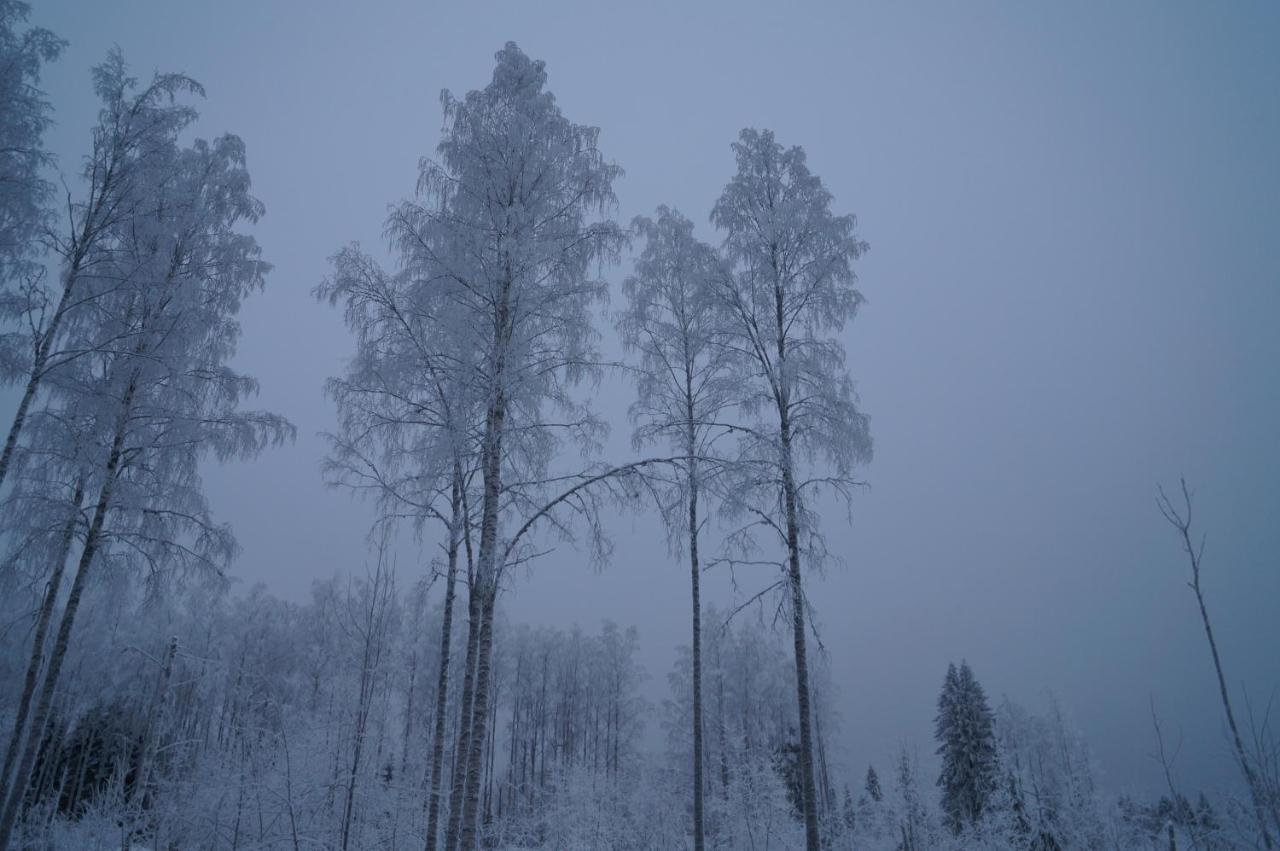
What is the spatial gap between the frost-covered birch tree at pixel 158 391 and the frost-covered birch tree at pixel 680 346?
7.18 m

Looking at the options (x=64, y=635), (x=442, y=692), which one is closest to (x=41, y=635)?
(x=64, y=635)

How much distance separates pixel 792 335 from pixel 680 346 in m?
2.91

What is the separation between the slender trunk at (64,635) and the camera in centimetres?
830

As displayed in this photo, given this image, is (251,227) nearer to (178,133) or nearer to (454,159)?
(178,133)

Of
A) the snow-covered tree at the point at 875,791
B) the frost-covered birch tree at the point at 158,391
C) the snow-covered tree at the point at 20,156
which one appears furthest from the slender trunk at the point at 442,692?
the snow-covered tree at the point at 875,791

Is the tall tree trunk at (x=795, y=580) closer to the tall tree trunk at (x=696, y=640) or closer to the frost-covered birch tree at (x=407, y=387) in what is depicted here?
the tall tree trunk at (x=696, y=640)

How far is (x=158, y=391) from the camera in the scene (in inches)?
403

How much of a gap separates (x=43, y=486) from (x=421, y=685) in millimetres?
29364

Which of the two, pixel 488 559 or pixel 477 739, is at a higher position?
pixel 488 559

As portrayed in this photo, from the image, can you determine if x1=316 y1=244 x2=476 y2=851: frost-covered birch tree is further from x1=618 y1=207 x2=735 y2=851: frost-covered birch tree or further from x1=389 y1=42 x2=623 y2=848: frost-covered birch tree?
x1=618 y1=207 x2=735 y2=851: frost-covered birch tree

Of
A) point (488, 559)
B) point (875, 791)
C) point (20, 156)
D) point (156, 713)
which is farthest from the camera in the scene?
point (875, 791)

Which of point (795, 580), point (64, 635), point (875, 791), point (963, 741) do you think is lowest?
point (875, 791)

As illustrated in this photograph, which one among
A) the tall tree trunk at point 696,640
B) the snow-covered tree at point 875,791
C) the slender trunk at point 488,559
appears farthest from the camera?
the snow-covered tree at point 875,791

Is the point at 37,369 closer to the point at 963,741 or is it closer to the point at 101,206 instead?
the point at 101,206
